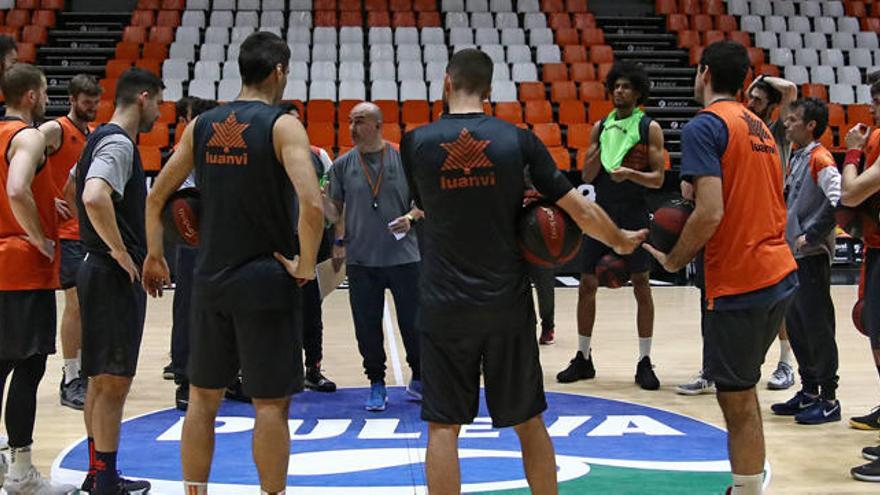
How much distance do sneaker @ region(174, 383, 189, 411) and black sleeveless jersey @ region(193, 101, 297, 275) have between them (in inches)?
95.5

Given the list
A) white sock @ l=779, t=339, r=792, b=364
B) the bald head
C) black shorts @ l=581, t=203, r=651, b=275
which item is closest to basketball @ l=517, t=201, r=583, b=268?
the bald head

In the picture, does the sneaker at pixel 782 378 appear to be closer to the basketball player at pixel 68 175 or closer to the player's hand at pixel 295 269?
the player's hand at pixel 295 269

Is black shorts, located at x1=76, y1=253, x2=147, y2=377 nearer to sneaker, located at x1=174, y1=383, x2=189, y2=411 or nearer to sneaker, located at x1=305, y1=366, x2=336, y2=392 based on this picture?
sneaker, located at x1=174, y1=383, x2=189, y2=411

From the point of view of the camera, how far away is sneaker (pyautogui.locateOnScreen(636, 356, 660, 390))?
6379mm

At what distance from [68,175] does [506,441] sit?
9.04 feet

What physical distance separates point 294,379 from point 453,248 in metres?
0.74

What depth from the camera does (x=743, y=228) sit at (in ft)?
12.2

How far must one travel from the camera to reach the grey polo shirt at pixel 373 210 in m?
5.86

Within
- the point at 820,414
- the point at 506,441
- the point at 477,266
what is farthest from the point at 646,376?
the point at 477,266

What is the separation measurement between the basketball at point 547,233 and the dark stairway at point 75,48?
41.3 feet

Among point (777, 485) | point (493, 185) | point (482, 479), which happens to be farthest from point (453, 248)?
point (777, 485)

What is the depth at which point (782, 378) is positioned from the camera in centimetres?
643

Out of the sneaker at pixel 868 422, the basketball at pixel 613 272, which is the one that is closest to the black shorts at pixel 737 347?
the basketball at pixel 613 272

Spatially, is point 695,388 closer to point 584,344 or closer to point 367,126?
point 584,344
